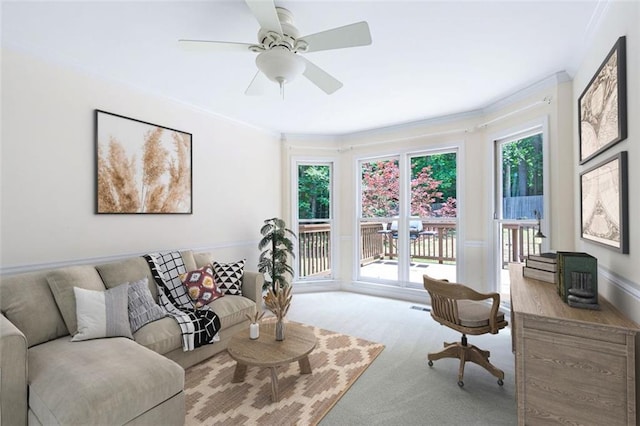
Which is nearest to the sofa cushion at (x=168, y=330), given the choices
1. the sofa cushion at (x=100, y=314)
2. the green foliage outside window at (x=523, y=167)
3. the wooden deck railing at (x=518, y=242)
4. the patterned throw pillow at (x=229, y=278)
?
the sofa cushion at (x=100, y=314)

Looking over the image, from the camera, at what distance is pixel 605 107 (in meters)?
1.92

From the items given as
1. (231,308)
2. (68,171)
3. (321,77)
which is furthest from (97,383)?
(321,77)

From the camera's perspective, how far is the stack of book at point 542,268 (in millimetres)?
2268

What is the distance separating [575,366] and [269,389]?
6.33 feet

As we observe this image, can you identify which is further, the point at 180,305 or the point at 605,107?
the point at 180,305

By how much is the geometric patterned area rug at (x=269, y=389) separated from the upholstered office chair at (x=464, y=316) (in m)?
0.76

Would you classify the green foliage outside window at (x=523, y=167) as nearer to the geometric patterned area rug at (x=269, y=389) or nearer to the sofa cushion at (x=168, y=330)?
the geometric patterned area rug at (x=269, y=389)

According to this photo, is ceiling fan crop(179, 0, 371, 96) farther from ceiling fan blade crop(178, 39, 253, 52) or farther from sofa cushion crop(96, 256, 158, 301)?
sofa cushion crop(96, 256, 158, 301)

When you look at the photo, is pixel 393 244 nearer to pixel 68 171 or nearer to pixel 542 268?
pixel 542 268

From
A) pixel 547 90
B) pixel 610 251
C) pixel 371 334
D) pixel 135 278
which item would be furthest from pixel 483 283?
pixel 135 278

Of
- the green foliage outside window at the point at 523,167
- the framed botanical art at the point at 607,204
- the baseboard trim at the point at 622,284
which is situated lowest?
the baseboard trim at the point at 622,284

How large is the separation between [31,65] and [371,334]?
3927 mm

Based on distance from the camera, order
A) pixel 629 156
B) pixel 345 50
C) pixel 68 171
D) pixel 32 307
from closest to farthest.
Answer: pixel 629 156
pixel 32 307
pixel 345 50
pixel 68 171

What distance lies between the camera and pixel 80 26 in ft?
6.89
